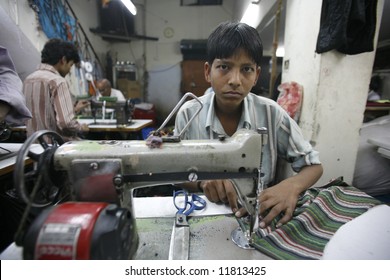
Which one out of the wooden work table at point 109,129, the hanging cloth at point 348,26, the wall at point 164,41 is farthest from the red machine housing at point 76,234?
the wall at point 164,41

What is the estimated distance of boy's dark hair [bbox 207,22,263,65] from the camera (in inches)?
34.2

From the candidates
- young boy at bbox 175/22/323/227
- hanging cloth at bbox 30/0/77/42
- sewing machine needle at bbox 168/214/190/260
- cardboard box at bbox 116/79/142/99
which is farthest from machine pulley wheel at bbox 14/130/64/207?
cardboard box at bbox 116/79/142/99

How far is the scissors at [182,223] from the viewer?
614 millimetres

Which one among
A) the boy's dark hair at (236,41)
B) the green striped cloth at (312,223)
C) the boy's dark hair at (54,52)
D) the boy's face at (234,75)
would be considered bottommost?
the green striped cloth at (312,223)

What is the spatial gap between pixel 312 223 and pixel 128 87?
603 centimetres

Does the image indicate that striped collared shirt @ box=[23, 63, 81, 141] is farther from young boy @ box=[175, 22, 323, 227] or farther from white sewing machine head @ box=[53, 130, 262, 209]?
white sewing machine head @ box=[53, 130, 262, 209]

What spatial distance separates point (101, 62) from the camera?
580 centimetres

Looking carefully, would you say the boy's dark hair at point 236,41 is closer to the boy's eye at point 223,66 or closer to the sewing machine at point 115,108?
the boy's eye at point 223,66

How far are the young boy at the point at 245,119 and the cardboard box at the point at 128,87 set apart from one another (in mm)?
5414

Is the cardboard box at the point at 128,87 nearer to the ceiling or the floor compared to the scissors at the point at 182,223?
nearer to the ceiling

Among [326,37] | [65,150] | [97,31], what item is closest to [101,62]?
[97,31]
